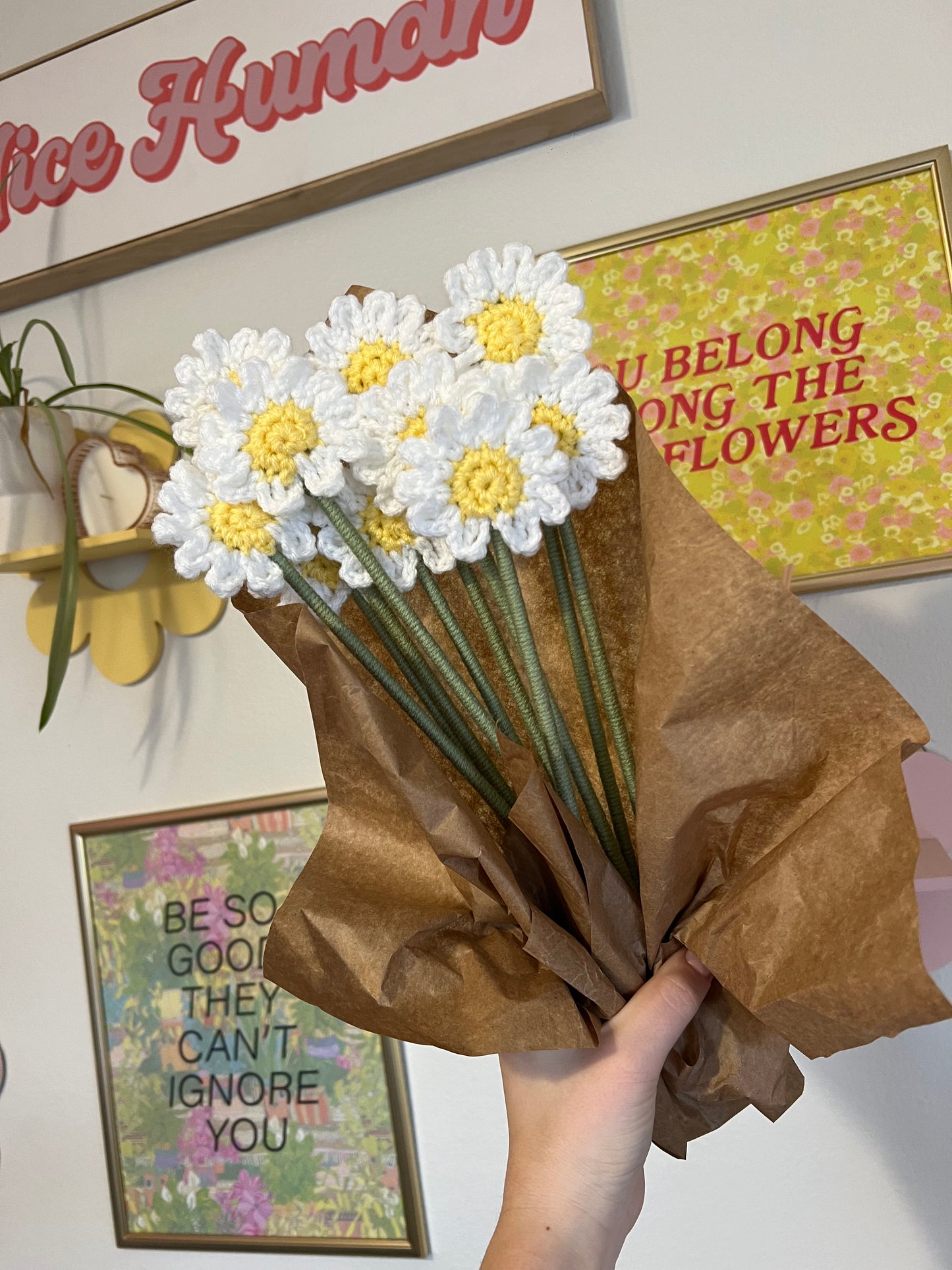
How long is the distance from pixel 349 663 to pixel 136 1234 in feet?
3.40

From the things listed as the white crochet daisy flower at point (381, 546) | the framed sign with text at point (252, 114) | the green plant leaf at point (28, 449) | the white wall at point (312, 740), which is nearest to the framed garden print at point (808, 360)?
the white wall at point (312, 740)

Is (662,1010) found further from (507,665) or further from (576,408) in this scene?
(576,408)

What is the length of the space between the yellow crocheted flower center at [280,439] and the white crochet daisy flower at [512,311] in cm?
9

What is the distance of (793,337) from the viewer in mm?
923

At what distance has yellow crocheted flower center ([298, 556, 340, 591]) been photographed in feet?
1.70

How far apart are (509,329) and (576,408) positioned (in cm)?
5

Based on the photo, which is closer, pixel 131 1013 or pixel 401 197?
pixel 401 197

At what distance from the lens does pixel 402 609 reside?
0.49 m

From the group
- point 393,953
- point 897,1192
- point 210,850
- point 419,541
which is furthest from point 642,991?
point 210,850

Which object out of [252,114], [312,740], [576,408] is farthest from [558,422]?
[252,114]

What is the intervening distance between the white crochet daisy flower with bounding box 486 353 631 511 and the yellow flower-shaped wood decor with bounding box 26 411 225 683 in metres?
0.75

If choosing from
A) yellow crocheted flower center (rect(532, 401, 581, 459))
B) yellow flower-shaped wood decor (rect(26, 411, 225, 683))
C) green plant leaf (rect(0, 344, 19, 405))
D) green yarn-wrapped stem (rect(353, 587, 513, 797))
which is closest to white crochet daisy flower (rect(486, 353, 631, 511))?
yellow crocheted flower center (rect(532, 401, 581, 459))

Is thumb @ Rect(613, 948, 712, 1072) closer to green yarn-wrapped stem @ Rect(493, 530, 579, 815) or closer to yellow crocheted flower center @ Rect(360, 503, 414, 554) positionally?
green yarn-wrapped stem @ Rect(493, 530, 579, 815)

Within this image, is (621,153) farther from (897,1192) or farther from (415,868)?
(897,1192)
